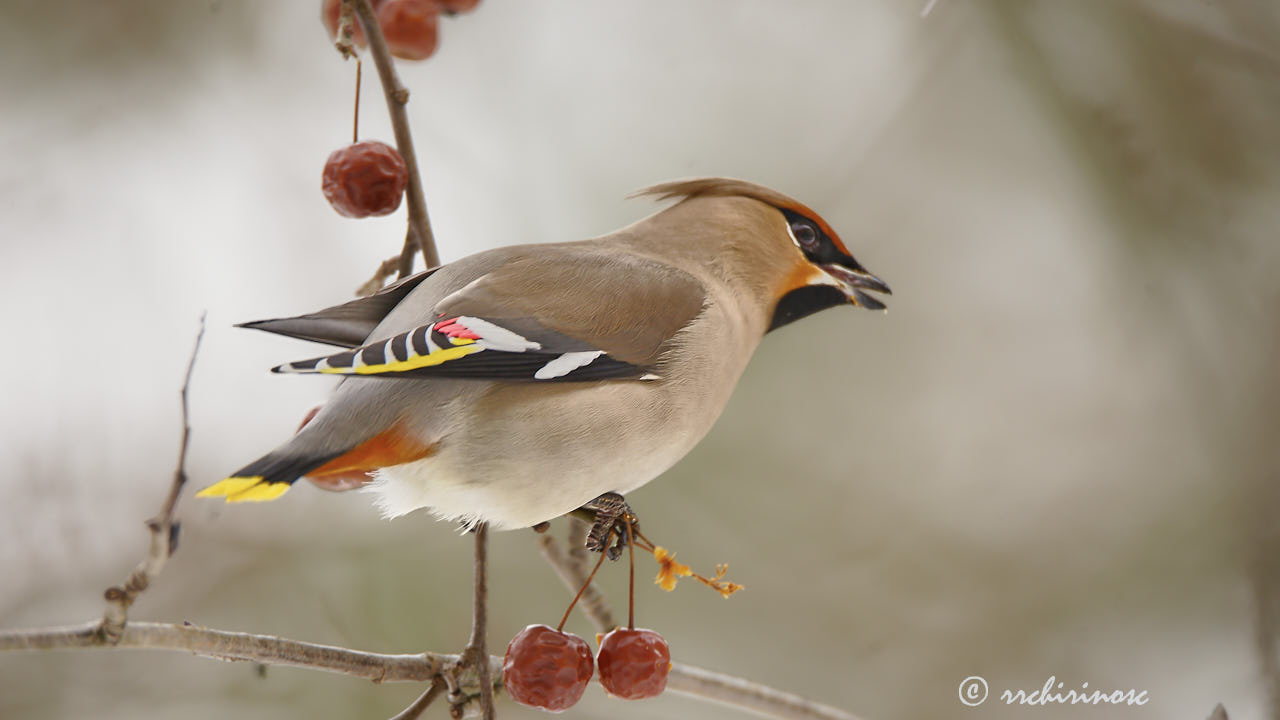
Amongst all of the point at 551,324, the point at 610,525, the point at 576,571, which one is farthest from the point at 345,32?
the point at 576,571

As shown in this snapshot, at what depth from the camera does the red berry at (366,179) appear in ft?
5.54

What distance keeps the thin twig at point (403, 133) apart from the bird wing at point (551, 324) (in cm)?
13

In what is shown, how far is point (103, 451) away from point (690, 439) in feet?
5.64

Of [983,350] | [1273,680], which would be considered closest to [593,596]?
[1273,680]

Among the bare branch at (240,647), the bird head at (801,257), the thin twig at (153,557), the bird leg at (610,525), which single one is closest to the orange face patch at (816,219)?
the bird head at (801,257)

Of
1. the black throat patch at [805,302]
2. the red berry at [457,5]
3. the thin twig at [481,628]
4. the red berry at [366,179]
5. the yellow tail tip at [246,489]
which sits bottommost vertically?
the thin twig at [481,628]

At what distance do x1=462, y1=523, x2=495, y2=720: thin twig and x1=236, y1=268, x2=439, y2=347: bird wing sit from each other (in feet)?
1.05

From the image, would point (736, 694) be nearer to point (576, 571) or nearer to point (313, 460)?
point (576, 571)

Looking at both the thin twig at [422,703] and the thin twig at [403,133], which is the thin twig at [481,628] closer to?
the thin twig at [422,703]

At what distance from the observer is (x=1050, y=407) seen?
3.43m

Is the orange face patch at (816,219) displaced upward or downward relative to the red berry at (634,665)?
upward

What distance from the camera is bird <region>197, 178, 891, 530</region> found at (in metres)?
1.36

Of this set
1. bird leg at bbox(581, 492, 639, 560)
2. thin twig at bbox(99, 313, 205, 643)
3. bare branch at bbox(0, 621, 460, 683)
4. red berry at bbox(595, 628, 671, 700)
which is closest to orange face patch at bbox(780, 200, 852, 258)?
bird leg at bbox(581, 492, 639, 560)

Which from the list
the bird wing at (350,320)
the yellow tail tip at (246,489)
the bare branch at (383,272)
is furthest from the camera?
the bare branch at (383,272)
